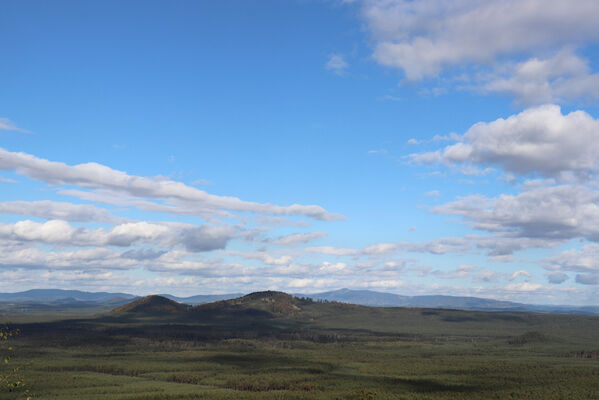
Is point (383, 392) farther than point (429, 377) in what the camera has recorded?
No

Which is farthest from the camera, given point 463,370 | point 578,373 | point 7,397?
point 463,370

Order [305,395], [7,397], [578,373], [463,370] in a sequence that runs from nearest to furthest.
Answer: [7,397] → [305,395] → [578,373] → [463,370]

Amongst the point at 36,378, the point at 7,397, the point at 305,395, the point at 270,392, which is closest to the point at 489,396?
the point at 305,395

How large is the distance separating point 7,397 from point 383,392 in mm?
112489

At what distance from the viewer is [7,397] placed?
477 feet

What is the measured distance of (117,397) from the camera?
490ft

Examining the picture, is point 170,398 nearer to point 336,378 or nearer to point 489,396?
point 336,378

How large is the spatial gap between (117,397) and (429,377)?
10949cm

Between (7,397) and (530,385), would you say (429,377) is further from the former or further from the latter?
(7,397)

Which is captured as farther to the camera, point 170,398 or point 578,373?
point 578,373

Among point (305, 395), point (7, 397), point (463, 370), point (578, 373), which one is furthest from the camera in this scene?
point (463, 370)

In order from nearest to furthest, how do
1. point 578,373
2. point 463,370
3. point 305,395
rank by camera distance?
point 305,395
point 578,373
point 463,370

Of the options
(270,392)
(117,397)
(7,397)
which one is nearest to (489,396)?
(270,392)

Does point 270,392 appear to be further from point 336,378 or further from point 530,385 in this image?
point 530,385
